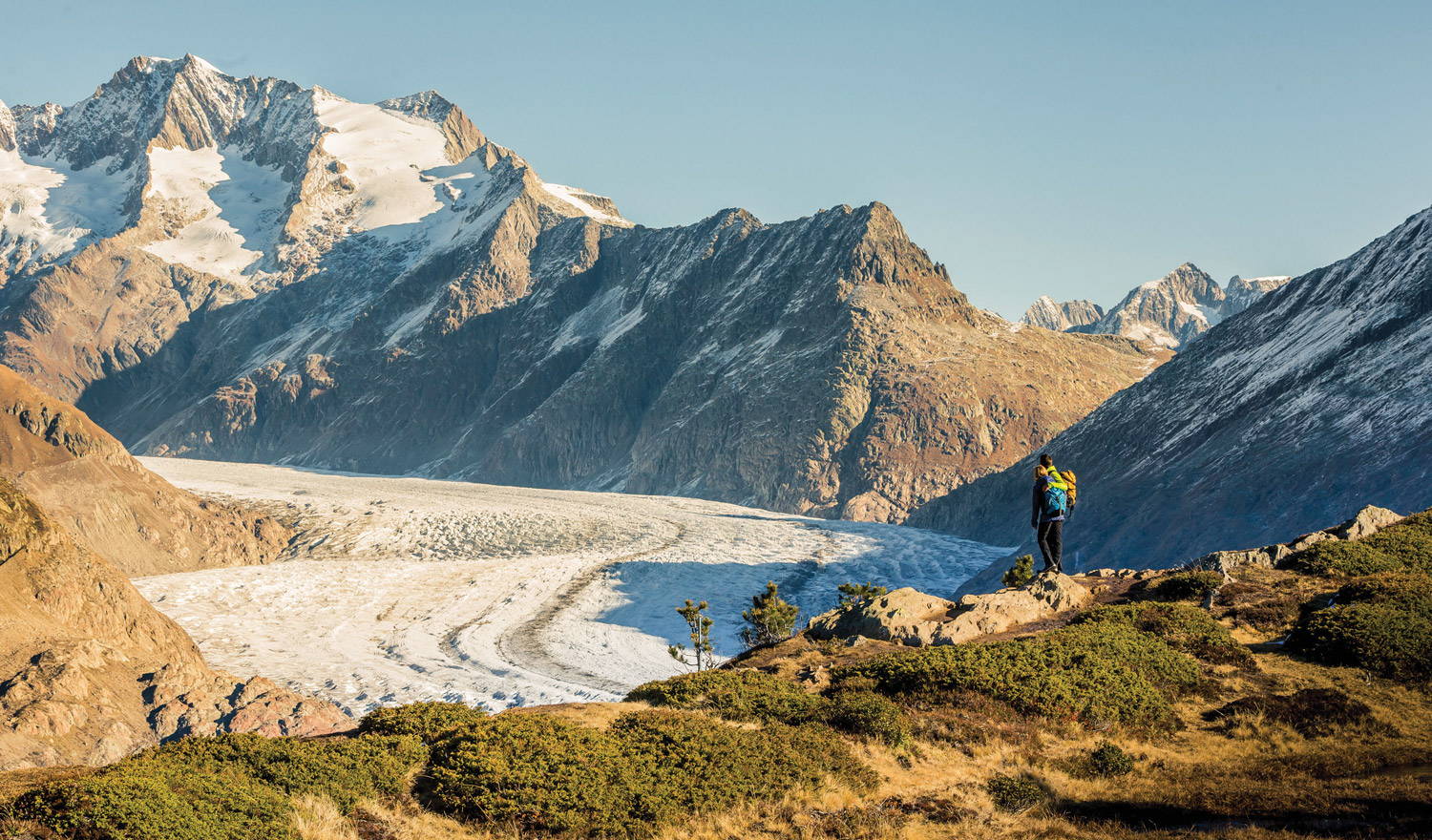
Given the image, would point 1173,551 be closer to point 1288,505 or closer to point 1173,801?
point 1288,505

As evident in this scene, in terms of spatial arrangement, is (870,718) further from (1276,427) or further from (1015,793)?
(1276,427)

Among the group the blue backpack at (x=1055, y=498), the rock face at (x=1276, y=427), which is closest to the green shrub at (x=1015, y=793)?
the blue backpack at (x=1055, y=498)

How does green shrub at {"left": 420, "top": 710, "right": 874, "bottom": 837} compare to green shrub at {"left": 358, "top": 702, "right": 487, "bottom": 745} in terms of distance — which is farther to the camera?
green shrub at {"left": 358, "top": 702, "right": 487, "bottom": 745}

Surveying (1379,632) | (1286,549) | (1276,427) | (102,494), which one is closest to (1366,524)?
(1286,549)

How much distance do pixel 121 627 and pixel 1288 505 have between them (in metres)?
78.7

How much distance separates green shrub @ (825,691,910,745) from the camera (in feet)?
59.6

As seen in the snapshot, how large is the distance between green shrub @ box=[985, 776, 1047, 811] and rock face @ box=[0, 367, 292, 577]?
83542 mm

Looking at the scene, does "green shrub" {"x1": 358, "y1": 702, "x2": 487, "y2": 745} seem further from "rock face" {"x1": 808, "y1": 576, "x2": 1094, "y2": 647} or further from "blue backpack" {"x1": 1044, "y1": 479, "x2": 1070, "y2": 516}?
"blue backpack" {"x1": 1044, "y1": 479, "x2": 1070, "y2": 516}

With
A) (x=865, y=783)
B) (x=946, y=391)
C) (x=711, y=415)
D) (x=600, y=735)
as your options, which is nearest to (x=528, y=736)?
(x=600, y=735)

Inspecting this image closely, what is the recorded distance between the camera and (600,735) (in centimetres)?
1642

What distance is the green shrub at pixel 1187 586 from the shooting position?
92.1 ft

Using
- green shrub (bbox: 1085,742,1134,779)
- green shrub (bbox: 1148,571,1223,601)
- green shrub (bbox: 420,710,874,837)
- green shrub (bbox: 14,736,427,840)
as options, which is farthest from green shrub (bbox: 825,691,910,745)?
green shrub (bbox: 1148,571,1223,601)

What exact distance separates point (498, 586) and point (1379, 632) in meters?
69.0

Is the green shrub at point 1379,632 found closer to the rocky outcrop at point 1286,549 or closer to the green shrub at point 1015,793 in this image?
the rocky outcrop at point 1286,549
